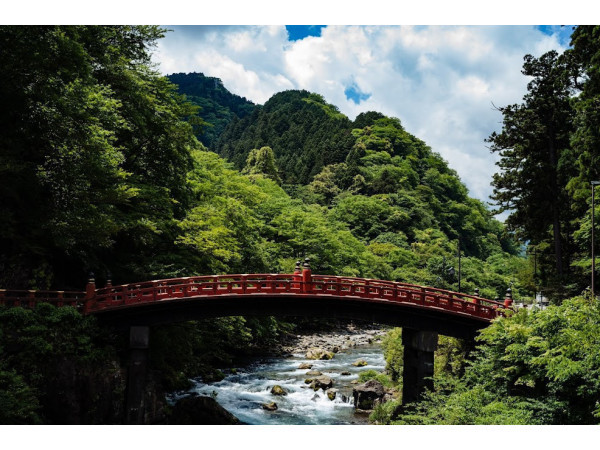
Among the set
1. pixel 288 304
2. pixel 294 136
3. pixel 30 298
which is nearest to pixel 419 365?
pixel 288 304

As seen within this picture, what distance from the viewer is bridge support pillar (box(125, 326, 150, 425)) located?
19656 mm

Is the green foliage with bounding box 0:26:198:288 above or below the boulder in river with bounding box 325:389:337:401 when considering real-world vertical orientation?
above

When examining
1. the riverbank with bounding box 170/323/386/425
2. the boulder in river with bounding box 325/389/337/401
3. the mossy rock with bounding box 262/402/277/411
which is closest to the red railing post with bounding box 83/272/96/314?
the riverbank with bounding box 170/323/386/425

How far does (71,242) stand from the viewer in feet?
62.7

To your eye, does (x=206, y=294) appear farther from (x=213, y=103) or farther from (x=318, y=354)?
(x=213, y=103)

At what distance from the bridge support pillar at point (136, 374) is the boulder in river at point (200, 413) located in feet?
6.03

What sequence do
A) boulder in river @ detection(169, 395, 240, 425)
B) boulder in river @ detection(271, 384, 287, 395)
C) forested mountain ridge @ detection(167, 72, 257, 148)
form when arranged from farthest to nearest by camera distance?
forested mountain ridge @ detection(167, 72, 257, 148) → boulder in river @ detection(271, 384, 287, 395) → boulder in river @ detection(169, 395, 240, 425)

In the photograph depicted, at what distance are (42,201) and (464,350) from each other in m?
19.3

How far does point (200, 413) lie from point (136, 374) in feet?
11.2

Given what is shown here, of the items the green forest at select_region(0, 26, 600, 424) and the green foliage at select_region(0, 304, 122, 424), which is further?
the green foliage at select_region(0, 304, 122, 424)

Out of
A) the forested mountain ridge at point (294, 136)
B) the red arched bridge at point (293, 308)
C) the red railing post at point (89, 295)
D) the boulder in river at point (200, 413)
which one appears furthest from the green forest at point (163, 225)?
the forested mountain ridge at point (294, 136)

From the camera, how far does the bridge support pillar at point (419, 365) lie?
21789 mm

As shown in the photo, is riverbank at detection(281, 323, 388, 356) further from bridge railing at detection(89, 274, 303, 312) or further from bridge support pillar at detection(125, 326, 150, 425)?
bridge support pillar at detection(125, 326, 150, 425)

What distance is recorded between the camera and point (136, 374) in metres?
20.0
